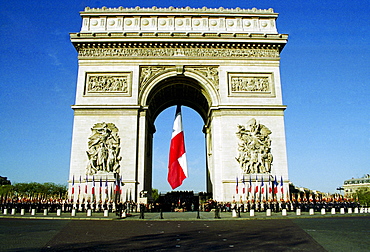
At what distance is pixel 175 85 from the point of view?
1046 inches

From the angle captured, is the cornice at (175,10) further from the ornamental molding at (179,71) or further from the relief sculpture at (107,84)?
the relief sculpture at (107,84)

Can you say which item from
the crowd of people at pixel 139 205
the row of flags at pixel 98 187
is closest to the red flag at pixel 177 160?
the crowd of people at pixel 139 205

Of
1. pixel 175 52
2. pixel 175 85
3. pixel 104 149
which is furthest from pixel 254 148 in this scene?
pixel 104 149

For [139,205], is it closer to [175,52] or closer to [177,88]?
[177,88]

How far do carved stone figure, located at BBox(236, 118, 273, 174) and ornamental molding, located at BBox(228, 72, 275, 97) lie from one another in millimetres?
2425

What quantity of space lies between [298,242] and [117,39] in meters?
20.9

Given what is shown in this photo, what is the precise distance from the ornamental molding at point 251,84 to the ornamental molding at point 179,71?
1.24m

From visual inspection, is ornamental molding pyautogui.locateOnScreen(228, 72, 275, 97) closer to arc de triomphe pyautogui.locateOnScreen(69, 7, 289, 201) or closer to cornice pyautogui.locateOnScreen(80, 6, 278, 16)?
arc de triomphe pyautogui.locateOnScreen(69, 7, 289, 201)

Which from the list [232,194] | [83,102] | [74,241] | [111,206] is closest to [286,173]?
[232,194]

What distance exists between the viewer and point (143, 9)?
84.4 ft

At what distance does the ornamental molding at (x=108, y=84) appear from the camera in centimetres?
2422

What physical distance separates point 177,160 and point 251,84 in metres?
8.89

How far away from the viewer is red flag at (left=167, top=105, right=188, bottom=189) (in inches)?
1045

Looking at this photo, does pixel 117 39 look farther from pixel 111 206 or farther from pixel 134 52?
pixel 111 206
